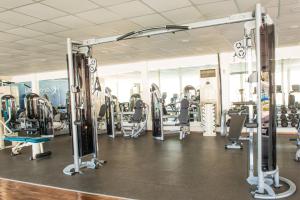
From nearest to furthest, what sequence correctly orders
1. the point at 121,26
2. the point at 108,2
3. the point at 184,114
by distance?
1. the point at 108,2
2. the point at 121,26
3. the point at 184,114

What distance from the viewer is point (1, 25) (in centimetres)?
433

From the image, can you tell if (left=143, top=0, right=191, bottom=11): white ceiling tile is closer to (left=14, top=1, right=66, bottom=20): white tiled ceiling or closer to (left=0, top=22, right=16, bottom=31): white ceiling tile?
(left=14, top=1, right=66, bottom=20): white tiled ceiling

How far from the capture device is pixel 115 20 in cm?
440

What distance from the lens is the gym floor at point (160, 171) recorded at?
335 centimetres

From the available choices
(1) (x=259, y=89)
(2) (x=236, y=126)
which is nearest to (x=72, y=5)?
(1) (x=259, y=89)

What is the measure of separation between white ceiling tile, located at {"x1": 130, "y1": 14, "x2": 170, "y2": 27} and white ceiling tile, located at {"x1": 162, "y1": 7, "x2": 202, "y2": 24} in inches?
5.7

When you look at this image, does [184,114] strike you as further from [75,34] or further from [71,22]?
[71,22]

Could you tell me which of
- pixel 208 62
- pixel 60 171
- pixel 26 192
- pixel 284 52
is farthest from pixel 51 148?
pixel 284 52

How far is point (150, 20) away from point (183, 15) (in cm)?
60

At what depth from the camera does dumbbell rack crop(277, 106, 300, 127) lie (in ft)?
24.5

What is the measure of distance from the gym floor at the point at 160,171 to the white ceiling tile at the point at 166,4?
263 cm

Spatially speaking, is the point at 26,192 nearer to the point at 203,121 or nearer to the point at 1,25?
the point at 1,25

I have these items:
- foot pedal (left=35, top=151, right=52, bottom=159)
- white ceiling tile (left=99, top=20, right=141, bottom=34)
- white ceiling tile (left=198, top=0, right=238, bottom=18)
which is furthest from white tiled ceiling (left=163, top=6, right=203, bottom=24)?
foot pedal (left=35, top=151, right=52, bottom=159)

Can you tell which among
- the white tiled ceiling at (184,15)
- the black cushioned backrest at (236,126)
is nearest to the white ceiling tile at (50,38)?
the white tiled ceiling at (184,15)
